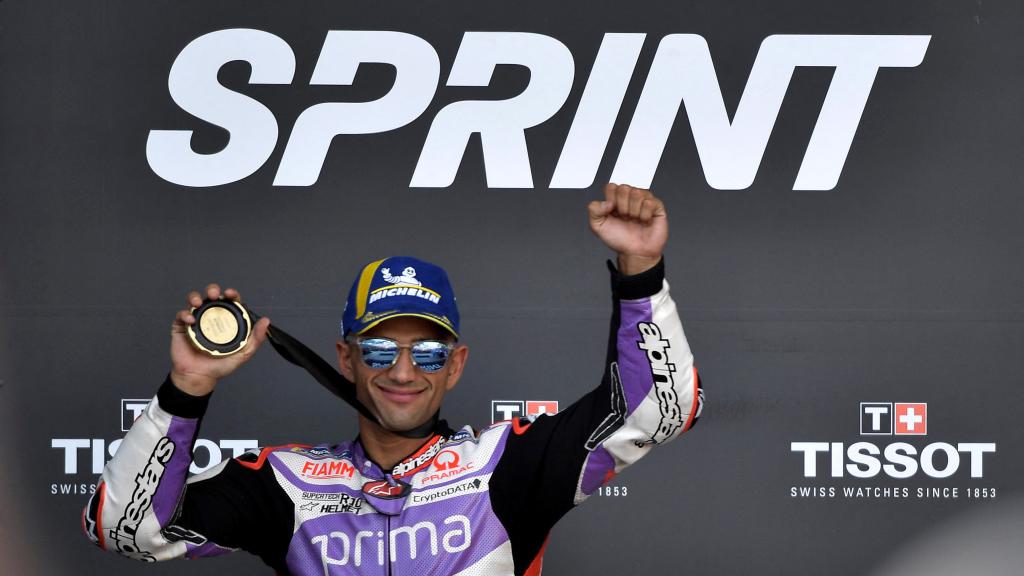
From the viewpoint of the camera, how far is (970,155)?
2725 millimetres

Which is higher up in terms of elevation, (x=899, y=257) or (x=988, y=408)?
(x=899, y=257)

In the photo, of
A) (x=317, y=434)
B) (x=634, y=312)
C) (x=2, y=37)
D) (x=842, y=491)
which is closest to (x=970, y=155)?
(x=842, y=491)

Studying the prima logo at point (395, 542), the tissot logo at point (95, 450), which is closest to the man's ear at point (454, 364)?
the prima logo at point (395, 542)

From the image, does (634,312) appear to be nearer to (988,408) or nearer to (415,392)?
(415,392)

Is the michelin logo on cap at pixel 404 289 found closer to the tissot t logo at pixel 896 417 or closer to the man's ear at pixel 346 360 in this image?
the man's ear at pixel 346 360

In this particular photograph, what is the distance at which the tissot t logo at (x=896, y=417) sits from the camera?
8.96 ft

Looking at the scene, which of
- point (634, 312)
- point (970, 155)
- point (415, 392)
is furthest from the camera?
point (970, 155)

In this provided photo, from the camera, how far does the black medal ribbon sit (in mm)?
1666

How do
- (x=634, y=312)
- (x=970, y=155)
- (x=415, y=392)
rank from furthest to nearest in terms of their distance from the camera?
(x=970, y=155), (x=415, y=392), (x=634, y=312)

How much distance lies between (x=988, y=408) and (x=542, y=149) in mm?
1137

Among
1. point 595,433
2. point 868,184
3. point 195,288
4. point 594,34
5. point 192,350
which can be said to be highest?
point 594,34

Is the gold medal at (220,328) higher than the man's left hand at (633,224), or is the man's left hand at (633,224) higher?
the man's left hand at (633,224)

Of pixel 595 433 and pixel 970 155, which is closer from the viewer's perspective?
pixel 595 433

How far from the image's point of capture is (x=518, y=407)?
2.79 meters
